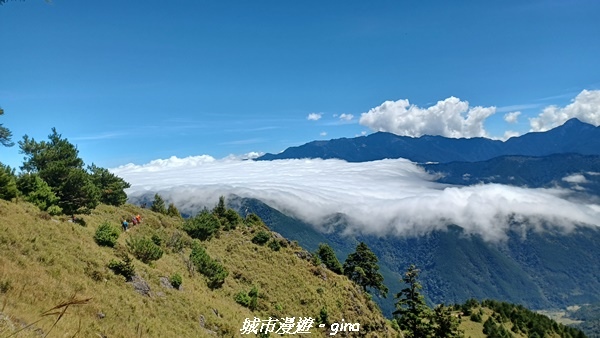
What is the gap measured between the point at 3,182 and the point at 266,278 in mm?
32903

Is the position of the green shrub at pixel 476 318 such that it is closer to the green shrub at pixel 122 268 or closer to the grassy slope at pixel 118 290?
the grassy slope at pixel 118 290

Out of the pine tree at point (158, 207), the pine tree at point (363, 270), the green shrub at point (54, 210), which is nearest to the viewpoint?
the green shrub at point (54, 210)

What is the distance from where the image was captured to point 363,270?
79125mm

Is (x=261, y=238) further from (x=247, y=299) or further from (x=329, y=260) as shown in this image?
(x=247, y=299)

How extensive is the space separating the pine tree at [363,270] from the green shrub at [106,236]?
182ft

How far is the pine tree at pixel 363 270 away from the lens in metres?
79.4

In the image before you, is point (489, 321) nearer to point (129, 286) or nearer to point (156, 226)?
point (156, 226)

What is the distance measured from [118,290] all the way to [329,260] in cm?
5761

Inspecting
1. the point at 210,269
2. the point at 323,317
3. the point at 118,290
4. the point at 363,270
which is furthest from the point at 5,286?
the point at 363,270

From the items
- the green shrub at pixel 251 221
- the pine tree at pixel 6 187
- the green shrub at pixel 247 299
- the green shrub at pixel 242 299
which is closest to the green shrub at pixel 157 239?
the green shrub at pixel 247 299

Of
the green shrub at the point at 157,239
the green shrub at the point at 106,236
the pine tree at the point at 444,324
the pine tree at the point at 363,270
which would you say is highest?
the green shrub at the point at 106,236

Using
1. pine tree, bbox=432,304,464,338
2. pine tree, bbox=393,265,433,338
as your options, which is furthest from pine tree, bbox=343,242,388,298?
pine tree, bbox=432,304,464,338

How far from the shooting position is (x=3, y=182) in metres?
31.5

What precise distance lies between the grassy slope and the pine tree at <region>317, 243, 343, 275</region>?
62.8ft
